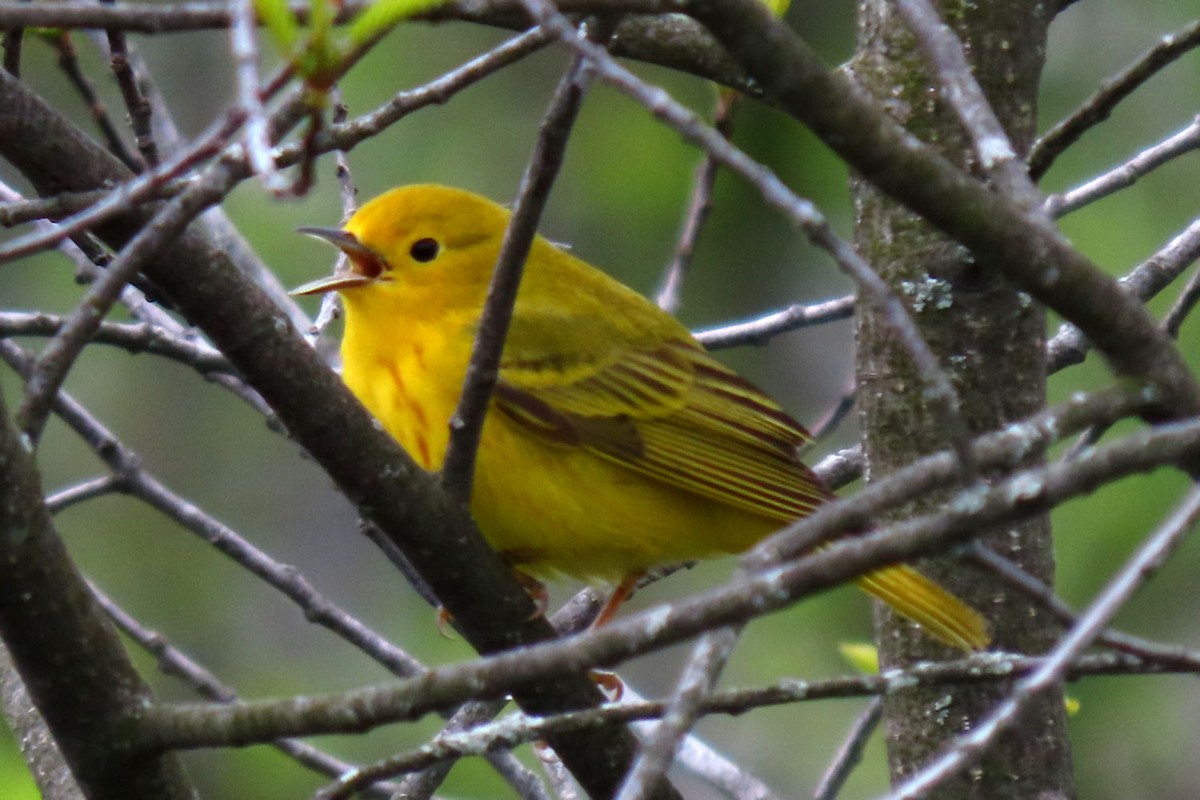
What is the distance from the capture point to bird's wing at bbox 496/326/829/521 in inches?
160

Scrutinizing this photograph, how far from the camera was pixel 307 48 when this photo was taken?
1.78m

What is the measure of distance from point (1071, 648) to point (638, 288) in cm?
692

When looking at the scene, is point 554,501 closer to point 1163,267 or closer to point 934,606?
point 934,606

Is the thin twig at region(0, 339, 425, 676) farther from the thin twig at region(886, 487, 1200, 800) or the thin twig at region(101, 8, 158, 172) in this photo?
the thin twig at region(886, 487, 1200, 800)

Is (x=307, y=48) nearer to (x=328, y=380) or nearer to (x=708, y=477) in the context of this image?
(x=328, y=380)

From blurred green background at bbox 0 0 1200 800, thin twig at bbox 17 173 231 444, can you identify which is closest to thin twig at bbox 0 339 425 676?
blurred green background at bbox 0 0 1200 800

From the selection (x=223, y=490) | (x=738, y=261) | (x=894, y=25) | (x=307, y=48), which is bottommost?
(x=307, y=48)

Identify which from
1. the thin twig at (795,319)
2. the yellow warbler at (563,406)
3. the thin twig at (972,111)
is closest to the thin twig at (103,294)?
the thin twig at (972,111)

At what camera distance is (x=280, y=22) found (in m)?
1.77

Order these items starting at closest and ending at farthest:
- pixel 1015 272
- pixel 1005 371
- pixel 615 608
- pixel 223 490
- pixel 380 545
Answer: pixel 1015 272 < pixel 1005 371 < pixel 380 545 < pixel 615 608 < pixel 223 490

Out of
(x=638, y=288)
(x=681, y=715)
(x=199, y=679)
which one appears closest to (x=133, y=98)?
(x=199, y=679)

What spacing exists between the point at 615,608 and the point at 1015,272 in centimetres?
248

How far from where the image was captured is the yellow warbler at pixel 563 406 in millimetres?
3984

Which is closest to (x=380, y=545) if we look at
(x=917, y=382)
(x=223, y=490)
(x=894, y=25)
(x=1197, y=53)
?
(x=917, y=382)
